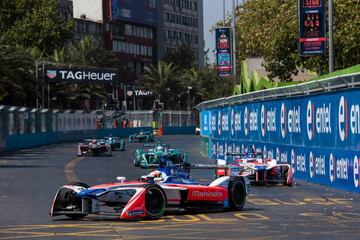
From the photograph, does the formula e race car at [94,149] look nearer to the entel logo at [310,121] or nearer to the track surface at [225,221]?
the entel logo at [310,121]

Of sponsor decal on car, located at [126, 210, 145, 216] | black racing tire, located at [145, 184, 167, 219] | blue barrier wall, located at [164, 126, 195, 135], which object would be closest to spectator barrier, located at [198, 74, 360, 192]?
black racing tire, located at [145, 184, 167, 219]

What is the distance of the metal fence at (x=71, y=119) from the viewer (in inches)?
2277

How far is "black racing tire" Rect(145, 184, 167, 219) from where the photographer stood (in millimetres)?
15266

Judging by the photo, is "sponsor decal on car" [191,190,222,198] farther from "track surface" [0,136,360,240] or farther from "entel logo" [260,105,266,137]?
"entel logo" [260,105,266,137]

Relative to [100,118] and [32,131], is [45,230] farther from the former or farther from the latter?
[100,118]

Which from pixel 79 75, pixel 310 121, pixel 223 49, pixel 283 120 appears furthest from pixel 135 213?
pixel 79 75

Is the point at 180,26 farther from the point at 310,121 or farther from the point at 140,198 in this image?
the point at 140,198

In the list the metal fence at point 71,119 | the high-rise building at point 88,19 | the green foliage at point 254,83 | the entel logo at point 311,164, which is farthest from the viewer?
the high-rise building at point 88,19

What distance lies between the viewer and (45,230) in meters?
13.9

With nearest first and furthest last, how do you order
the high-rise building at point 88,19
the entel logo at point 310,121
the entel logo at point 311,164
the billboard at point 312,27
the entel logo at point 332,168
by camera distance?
1. the entel logo at point 332,168
2. the entel logo at point 311,164
3. the entel logo at point 310,121
4. the billboard at point 312,27
5. the high-rise building at point 88,19

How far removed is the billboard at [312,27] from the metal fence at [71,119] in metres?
26.1

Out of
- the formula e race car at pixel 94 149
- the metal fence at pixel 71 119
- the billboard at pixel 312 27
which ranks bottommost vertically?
the formula e race car at pixel 94 149

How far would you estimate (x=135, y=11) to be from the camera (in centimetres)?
13650

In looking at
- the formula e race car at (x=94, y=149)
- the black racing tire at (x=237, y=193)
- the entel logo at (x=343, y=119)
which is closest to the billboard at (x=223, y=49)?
the formula e race car at (x=94, y=149)
